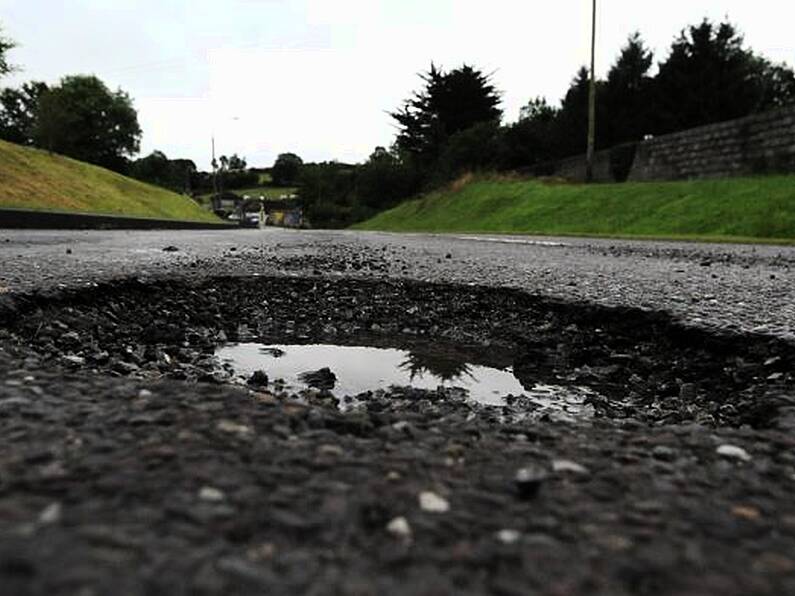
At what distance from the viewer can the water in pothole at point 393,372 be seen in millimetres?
3051

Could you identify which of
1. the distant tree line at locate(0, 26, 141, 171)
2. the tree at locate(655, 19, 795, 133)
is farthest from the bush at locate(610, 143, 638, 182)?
the distant tree line at locate(0, 26, 141, 171)

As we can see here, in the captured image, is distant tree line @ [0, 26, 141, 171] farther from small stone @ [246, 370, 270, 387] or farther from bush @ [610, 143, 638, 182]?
small stone @ [246, 370, 270, 387]

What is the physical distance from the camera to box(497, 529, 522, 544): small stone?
1107 mm

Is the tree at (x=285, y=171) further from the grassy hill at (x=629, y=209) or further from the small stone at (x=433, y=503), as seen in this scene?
the small stone at (x=433, y=503)

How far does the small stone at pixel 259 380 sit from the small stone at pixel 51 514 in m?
1.90

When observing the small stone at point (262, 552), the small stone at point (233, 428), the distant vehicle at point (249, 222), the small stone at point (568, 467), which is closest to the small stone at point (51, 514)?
the small stone at point (262, 552)

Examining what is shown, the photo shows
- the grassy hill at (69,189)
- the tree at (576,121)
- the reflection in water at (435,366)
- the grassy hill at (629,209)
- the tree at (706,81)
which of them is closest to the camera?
the reflection in water at (435,366)

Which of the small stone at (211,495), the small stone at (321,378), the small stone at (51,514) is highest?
the small stone at (51,514)

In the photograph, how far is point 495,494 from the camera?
51.1 inches

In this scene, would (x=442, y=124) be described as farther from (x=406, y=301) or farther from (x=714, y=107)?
(x=406, y=301)

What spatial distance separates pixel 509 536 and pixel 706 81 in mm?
37689

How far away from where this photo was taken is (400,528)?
3.72 feet

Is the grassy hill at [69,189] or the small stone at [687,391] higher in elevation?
the grassy hill at [69,189]

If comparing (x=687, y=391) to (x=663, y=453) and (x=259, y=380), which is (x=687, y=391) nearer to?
(x=663, y=453)
